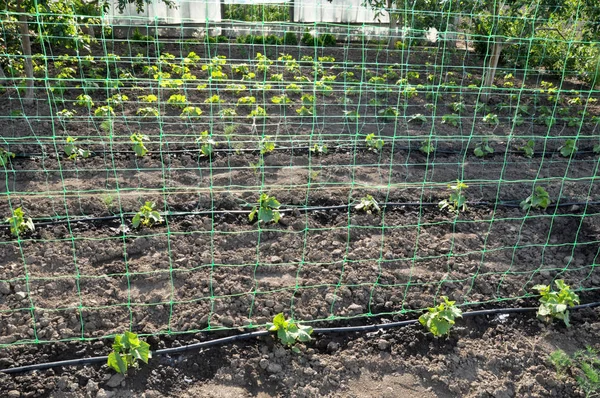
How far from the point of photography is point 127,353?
289 cm

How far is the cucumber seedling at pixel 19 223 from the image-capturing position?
3792 millimetres

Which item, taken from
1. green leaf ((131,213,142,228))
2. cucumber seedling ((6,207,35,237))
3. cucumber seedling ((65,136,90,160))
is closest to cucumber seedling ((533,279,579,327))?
green leaf ((131,213,142,228))

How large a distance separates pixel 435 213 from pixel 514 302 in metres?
1.19

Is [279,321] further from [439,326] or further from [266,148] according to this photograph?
[266,148]

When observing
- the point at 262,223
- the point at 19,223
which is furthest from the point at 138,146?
the point at 262,223

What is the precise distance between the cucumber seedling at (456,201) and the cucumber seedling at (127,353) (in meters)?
2.78

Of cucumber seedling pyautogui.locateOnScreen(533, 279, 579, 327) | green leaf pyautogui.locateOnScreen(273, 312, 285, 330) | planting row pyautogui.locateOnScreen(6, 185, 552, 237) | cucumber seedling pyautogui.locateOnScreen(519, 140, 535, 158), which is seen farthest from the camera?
cucumber seedling pyautogui.locateOnScreen(519, 140, 535, 158)

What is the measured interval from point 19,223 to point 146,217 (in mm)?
866

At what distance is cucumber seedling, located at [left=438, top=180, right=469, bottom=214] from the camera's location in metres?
4.53

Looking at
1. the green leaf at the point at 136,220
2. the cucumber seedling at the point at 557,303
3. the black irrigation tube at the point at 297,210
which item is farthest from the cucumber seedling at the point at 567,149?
the green leaf at the point at 136,220

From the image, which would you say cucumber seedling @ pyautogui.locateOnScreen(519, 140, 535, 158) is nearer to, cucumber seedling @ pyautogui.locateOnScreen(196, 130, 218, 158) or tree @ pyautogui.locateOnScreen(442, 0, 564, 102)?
tree @ pyautogui.locateOnScreen(442, 0, 564, 102)

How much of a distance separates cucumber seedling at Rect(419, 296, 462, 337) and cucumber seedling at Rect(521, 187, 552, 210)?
1834mm

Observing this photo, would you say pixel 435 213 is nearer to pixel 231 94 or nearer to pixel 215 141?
pixel 215 141

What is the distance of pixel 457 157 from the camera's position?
5777 mm
